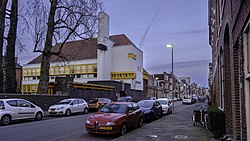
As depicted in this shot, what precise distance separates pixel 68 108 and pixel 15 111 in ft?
21.8

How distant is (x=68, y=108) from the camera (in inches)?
958

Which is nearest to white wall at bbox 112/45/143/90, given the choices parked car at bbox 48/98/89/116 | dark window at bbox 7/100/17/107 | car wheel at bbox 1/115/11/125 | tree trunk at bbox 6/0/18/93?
parked car at bbox 48/98/89/116

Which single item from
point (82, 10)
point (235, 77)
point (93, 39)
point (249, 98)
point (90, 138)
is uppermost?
point (82, 10)

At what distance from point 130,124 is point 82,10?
17749mm

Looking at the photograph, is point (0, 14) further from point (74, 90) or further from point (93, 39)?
point (74, 90)

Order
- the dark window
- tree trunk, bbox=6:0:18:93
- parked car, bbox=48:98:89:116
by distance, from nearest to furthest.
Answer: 1. the dark window
2. parked car, bbox=48:98:89:116
3. tree trunk, bbox=6:0:18:93

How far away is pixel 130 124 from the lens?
14.2 metres

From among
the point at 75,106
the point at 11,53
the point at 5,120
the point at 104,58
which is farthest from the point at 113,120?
the point at 104,58

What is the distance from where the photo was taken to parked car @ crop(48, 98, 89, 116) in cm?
2352

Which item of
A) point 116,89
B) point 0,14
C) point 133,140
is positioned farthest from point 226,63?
point 116,89

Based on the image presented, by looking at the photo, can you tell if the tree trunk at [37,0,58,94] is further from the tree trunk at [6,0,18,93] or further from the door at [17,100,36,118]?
the door at [17,100,36,118]

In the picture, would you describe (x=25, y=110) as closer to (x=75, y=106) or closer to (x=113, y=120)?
(x=75, y=106)

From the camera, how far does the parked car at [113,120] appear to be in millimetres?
12422

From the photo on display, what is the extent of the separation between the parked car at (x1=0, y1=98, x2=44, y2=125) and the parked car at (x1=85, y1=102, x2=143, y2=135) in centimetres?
700
